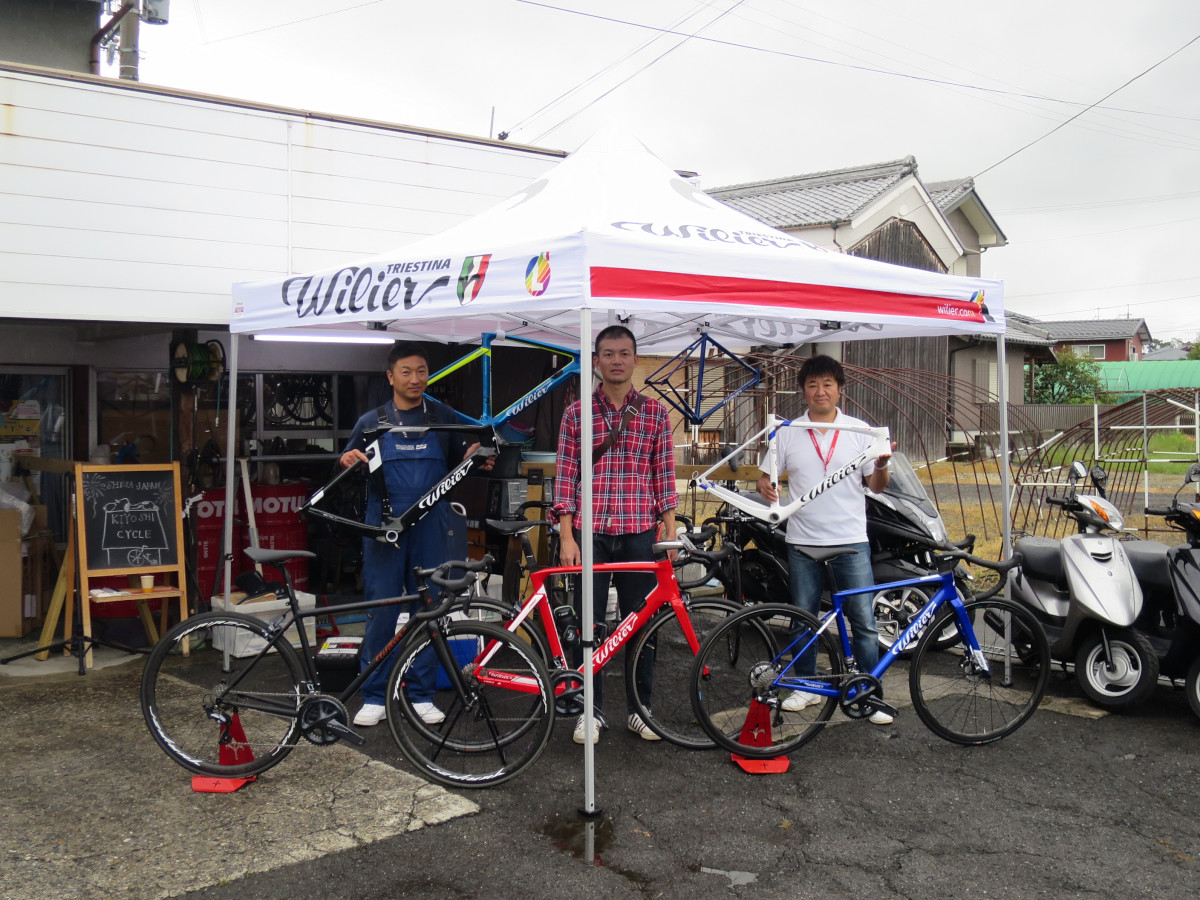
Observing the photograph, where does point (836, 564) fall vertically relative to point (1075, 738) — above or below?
above

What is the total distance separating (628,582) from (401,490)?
1.23 meters

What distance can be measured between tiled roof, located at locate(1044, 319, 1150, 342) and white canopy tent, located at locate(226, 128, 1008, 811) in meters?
54.3

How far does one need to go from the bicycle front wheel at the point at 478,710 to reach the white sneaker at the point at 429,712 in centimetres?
30

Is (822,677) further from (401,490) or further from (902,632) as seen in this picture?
(401,490)

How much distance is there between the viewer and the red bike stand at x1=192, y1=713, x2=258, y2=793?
154 inches

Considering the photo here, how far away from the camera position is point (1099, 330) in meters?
55.8

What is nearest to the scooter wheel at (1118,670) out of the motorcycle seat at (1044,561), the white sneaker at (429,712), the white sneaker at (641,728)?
the motorcycle seat at (1044,561)

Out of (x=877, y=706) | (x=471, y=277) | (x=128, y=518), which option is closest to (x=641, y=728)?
(x=877, y=706)

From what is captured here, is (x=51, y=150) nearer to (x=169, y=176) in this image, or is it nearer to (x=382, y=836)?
(x=169, y=176)

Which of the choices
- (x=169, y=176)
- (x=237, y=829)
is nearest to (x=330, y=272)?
(x=169, y=176)

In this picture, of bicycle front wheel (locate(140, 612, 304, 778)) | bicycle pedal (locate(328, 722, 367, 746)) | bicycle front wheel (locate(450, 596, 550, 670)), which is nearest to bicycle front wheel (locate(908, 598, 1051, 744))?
bicycle front wheel (locate(450, 596, 550, 670))

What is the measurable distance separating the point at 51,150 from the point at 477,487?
3606 mm

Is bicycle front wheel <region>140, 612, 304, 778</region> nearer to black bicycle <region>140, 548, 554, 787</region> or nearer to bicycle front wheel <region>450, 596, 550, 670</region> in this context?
black bicycle <region>140, 548, 554, 787</region>

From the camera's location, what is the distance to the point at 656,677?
18.2 feet
